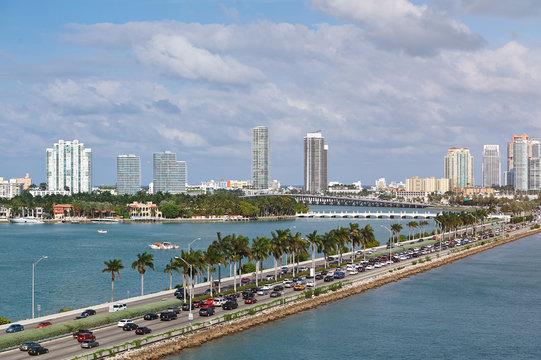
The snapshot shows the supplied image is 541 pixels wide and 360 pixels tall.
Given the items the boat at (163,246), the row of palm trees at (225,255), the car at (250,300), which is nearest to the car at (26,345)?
the row of palm trees at (225,255)

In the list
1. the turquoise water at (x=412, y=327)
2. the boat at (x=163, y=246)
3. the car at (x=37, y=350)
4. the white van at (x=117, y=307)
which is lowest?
the turquoise water at (x=412, y=327)

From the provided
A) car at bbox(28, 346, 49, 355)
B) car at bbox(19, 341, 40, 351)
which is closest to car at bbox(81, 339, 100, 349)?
car at bbox(28, 346, 49, 355)

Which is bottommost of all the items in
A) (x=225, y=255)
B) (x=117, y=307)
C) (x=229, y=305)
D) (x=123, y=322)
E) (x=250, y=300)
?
(x=250, y=300)

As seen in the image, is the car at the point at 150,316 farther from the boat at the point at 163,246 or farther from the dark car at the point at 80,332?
the boat at the point at 163,246

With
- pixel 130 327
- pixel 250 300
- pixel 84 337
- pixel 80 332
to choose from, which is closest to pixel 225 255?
pixel 250 300

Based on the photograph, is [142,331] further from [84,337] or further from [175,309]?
→ [175,309]

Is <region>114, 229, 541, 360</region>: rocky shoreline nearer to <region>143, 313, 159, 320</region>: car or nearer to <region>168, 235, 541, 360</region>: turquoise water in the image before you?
<region>168, 235, 541, 360</region>: turquoise water

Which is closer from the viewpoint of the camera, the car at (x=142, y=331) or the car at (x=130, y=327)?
the car at (x=142, y=331)
